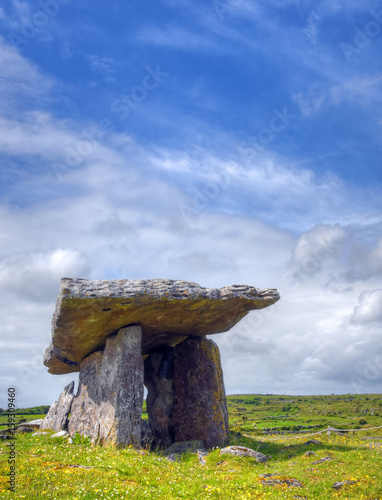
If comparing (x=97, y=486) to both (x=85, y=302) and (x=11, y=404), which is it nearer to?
(x=11, y=404)

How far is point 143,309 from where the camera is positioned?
18.0 meters

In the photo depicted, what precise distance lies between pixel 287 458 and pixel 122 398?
6.50m

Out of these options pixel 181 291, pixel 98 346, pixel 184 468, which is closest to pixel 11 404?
pixel 184 468

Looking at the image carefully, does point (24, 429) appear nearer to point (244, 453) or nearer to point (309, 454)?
point (244, 453)

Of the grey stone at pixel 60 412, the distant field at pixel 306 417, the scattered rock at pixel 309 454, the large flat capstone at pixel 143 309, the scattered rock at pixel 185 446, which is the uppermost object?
the large flat capstone at pixel 143 309

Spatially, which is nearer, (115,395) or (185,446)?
(115,395)

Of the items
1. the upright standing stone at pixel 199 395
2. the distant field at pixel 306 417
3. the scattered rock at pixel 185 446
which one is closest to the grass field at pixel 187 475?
the scattered rock at pixel 185 446

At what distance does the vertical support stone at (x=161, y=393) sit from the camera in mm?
21578

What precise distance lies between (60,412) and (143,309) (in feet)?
Answer: 27.9

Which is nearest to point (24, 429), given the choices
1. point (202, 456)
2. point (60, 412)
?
point (60, 412)

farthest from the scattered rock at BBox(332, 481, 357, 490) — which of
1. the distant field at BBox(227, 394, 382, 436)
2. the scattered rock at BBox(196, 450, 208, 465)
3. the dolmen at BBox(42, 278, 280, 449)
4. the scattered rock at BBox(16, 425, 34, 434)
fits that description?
the distant field at BBox(227, 394, 382, 436)

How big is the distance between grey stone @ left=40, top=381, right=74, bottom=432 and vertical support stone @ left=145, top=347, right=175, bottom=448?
3.98 m

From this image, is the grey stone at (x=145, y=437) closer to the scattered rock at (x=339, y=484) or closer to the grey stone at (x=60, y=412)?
the grey stone at (x=60, y=412)

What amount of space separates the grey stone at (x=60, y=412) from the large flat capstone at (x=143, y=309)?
2.31 meters
